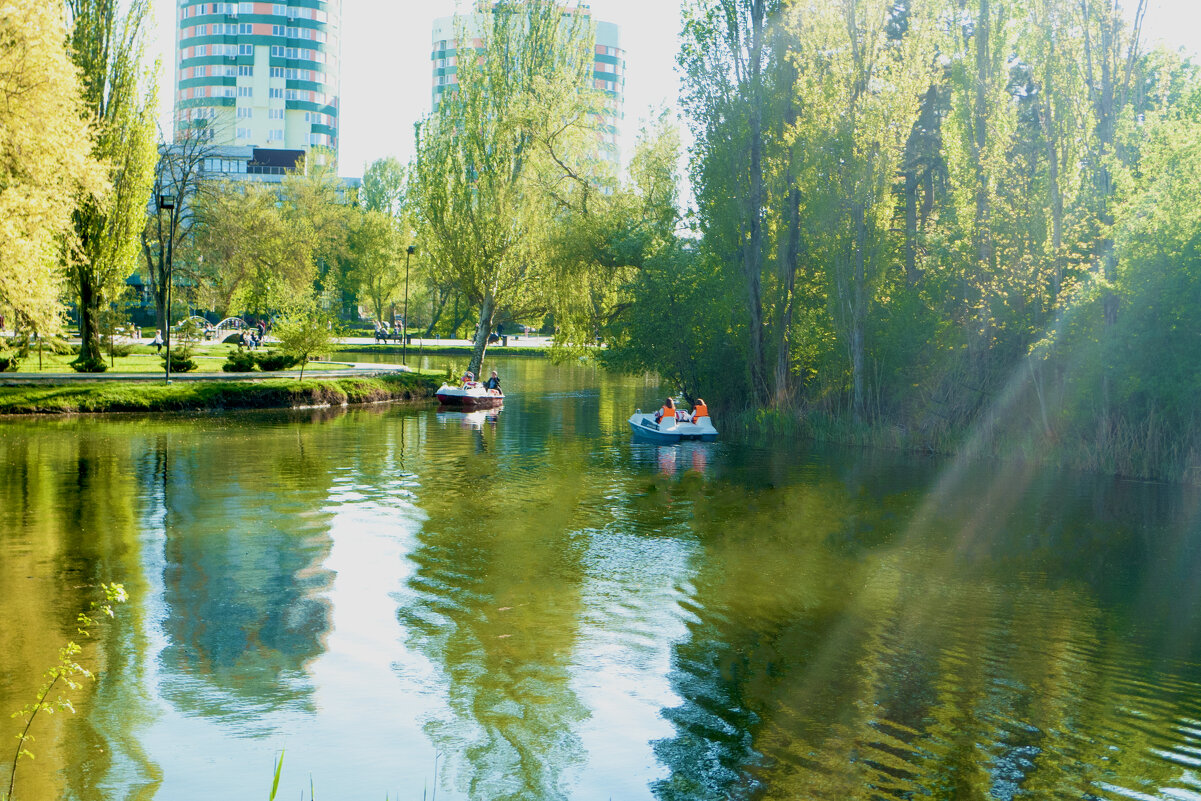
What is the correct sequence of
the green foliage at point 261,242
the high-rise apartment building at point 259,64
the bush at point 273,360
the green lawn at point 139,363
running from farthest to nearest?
the high-rise apartment building at point 259,64
the green foliage at point 261,242
the bush at point 273,360
the green lawn at point 139,363

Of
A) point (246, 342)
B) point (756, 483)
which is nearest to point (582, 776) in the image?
point (756, 483)

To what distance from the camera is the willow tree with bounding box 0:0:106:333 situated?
21719mm

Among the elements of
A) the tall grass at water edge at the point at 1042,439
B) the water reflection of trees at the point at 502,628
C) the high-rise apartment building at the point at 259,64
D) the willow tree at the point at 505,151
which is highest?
the high-rise apartment building at the point at 259,64

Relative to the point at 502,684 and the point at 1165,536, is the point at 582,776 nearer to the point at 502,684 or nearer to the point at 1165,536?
the point at 502,684

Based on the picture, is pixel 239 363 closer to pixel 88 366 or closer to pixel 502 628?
pixel 88 366

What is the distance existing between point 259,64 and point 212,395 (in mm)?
128000

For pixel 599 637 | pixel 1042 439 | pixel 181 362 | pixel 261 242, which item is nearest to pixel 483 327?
pixel 181 362

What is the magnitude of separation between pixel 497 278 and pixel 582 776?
126 feet

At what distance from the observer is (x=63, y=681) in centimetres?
845

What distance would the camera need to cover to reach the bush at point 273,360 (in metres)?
43.8

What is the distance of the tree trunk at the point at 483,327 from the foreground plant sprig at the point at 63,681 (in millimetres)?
34800

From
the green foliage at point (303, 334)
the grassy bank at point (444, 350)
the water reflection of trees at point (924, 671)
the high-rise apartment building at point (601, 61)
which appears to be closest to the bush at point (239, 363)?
the green foliage at point (303, 334)

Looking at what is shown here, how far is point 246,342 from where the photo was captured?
5647 centimetres

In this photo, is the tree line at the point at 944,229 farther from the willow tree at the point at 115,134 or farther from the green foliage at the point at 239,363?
the willow tree at the point at 115,134
